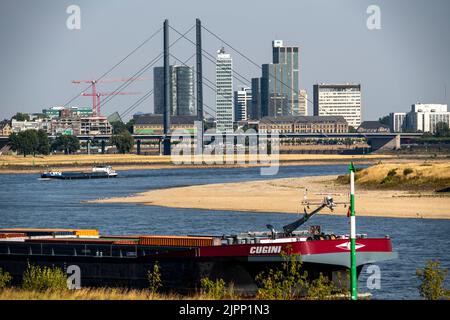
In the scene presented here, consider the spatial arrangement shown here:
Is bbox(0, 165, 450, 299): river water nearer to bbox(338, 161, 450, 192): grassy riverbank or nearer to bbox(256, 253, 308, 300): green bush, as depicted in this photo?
bbox(256, 253, 308, 300): green bush

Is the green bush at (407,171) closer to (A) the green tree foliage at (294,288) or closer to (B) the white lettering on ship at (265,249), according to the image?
(A) the green tree foliage at (294,288)

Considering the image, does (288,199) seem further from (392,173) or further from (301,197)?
(392,173)

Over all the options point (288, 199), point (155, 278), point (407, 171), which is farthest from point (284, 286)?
point (407, 171)

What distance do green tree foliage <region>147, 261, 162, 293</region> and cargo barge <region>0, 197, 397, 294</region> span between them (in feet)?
0.76

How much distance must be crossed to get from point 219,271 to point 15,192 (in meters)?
93.8

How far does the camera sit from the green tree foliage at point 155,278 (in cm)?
3259

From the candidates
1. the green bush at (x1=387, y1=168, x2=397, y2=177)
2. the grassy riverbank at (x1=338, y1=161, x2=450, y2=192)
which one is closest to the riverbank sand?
the grassy riverbank at (x1=338, y1=161, x2=450, y2=192)

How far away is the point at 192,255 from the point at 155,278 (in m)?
1.42

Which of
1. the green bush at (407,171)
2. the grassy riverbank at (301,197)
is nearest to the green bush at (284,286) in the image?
the grassy riverbank at (301,197)

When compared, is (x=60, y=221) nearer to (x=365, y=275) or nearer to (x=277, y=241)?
(x=365, y=275)

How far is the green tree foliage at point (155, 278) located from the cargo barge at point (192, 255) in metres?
0.23

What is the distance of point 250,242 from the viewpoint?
35281mm

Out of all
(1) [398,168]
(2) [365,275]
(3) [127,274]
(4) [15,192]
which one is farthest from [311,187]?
(3) [127,274]

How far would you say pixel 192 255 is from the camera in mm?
34656
